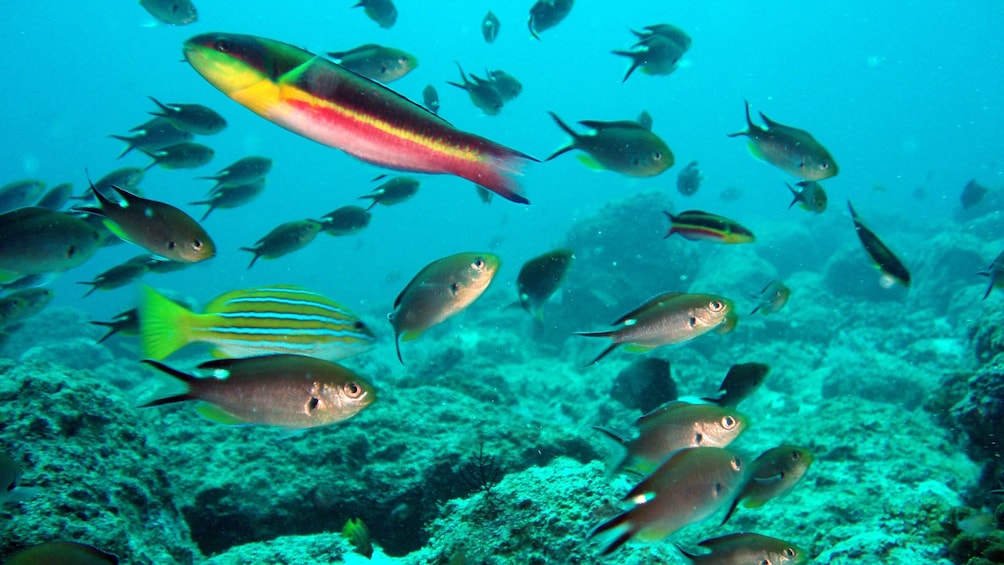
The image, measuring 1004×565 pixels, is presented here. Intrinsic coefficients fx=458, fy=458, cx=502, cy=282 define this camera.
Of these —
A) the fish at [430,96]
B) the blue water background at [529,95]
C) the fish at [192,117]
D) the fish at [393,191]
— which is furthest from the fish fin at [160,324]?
the blue water background at [529,95]

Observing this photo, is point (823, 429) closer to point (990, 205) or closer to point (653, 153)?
point (653, 153)

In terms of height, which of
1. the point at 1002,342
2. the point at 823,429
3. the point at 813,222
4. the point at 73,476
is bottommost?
the point at 813,222

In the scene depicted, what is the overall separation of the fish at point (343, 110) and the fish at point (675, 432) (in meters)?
1.95

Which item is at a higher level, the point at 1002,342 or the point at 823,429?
the point at 1002,342

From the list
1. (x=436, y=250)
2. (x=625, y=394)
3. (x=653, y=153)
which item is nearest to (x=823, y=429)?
(x=625, y=394)

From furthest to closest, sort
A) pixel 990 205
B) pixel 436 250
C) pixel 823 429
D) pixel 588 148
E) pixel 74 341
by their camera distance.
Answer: pixel 436 250
pixel 990 205
pixel 74 341
pixel 823 429
pixel 588 148

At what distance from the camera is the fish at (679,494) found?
1.99 metres

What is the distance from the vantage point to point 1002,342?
5.65 m

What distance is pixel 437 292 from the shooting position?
2.75 metres

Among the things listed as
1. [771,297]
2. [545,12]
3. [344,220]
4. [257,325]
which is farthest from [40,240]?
[771,297]

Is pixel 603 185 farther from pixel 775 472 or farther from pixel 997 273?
pixel 775 472

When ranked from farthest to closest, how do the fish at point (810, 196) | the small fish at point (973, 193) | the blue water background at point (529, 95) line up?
1. the blue water background at point (529, 95)
2. the small fish at point (973, 193)
3. the fish at point (810, 196)

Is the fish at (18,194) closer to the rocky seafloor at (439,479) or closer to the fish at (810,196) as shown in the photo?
the rocky seafloor at (439,479)

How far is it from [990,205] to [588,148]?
33896mm
